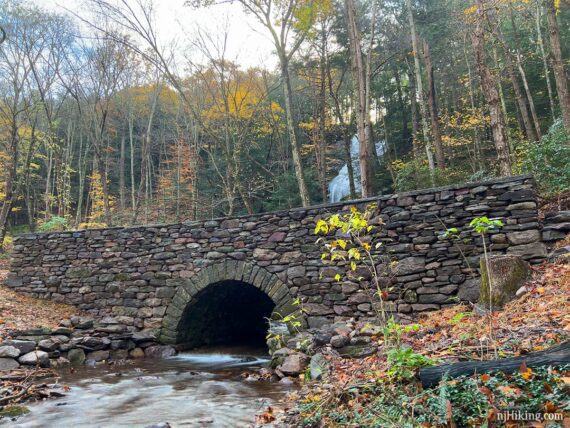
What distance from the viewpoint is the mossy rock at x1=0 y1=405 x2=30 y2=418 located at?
395cm

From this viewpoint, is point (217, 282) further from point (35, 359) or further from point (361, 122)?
point (361, 122)

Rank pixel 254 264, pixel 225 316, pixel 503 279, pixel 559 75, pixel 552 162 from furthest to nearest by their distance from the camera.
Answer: pixel 225 316 → pixel 559 75 → pixel 552 162 → pixel 254 264 → pixel 503 279

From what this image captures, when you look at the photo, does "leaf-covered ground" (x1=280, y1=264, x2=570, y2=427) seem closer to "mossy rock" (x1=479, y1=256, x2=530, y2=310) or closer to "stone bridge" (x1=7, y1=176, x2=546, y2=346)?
"mossy rock" (x1=479, y1=256, x2=530, y2=310)

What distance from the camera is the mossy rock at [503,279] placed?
16.3ft

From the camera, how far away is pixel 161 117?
76.2 ft

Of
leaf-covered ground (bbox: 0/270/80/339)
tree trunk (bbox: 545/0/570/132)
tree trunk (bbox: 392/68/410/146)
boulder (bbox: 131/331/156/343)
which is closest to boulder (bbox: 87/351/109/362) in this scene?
boulder (bbox: 131/331/156/343)

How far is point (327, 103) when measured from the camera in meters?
17.4

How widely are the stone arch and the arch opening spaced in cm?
11

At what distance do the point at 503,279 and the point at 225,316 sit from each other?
6665 millimetres

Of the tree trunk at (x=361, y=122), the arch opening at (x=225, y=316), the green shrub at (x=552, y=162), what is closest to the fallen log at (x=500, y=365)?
the arch opening at (x=225, y=316)

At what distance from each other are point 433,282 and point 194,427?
4039mm

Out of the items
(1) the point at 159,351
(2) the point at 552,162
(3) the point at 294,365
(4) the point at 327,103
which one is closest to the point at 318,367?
(3) the point at 294,365

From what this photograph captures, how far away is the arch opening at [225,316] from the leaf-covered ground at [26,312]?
2.57 meters

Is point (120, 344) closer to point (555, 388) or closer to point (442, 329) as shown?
point (442, 329)
